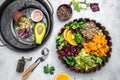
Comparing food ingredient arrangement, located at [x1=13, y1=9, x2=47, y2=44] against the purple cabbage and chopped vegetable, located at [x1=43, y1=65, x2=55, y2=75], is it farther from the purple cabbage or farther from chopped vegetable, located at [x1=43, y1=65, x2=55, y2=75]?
chopped vegetable, located at [x1=43, y1=65, x2=55, y2=75]

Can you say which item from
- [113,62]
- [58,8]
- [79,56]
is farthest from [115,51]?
[58,8]

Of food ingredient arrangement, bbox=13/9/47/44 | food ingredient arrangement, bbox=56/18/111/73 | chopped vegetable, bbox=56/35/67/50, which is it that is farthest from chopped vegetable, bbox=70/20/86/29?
food ingredient arrangement, bbox=13/9/47/44

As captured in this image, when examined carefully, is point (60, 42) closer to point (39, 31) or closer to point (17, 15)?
point (39, 31)

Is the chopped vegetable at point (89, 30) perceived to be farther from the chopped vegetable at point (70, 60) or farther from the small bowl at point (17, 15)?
the small bowl at point (17, 15)

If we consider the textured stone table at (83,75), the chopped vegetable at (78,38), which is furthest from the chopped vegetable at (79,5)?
the chopped vegetable at (78,38)

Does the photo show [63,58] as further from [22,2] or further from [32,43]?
[22,2]

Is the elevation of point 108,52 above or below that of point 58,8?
below
